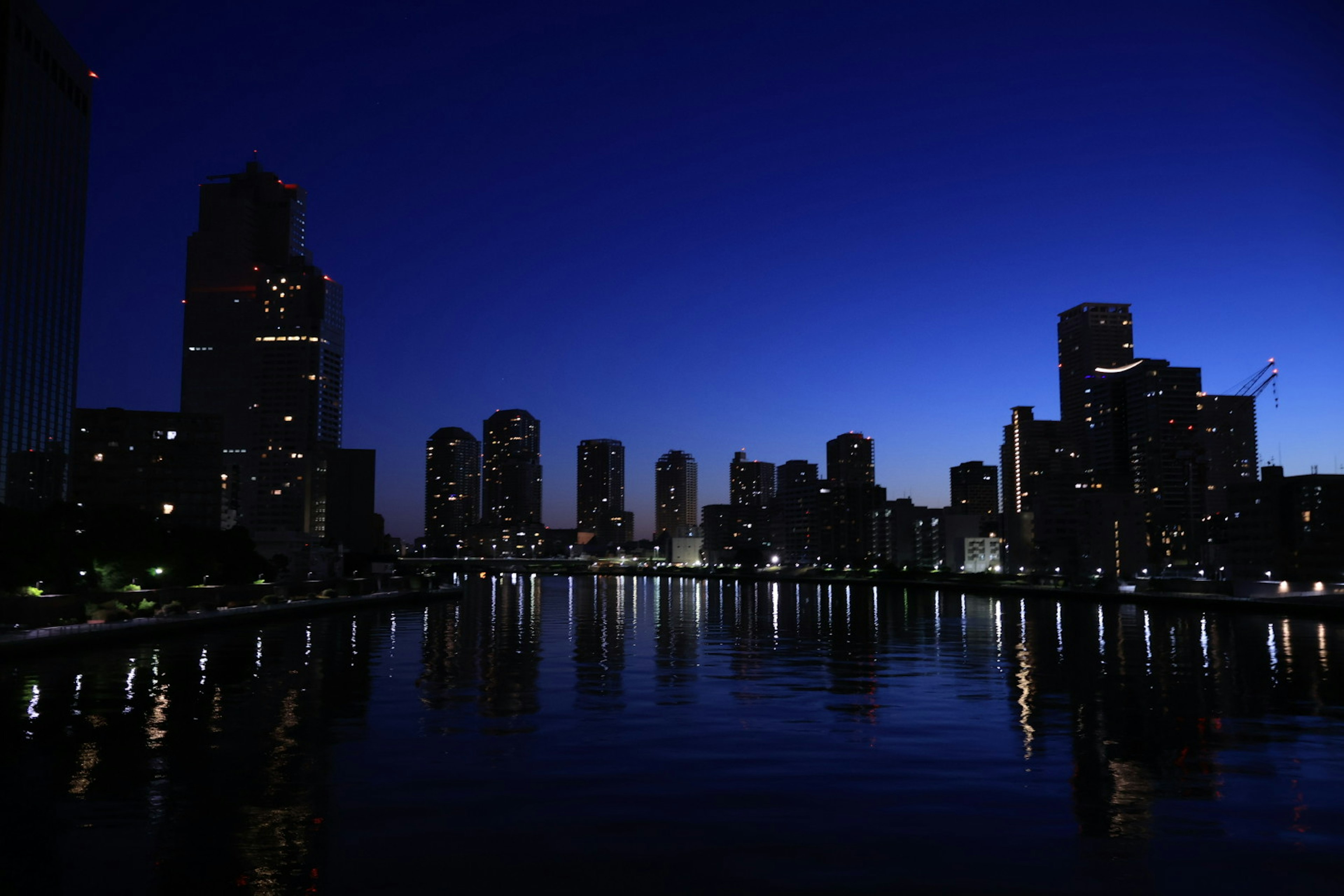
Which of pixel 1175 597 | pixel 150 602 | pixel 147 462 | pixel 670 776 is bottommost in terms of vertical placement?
pixel 1175 597

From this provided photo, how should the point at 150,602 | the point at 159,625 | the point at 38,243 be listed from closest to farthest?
1. the point at 159,625
2. the point at 150,602
3. the point at 38,243

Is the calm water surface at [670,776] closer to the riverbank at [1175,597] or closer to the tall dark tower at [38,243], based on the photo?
the riverbank at [1175,597]

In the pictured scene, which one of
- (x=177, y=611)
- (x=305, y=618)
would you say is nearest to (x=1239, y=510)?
(x=305, y=618)

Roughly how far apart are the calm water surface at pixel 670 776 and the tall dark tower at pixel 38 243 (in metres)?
112

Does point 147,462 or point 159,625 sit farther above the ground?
point 147,462

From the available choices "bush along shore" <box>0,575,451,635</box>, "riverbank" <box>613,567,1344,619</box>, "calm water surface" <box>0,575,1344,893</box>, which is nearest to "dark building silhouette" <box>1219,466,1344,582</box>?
"riverbank" <box>613,567,1344,619</box>

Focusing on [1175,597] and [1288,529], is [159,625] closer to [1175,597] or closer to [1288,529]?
[1175,597]

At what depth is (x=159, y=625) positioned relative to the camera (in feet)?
187

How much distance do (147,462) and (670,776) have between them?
20184cm

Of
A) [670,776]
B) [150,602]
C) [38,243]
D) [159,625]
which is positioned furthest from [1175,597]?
[38,243]

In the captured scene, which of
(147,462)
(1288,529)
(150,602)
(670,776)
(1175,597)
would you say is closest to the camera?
(670,776)

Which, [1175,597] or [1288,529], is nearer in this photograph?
[1175,597]

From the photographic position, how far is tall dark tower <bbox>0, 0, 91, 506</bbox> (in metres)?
130

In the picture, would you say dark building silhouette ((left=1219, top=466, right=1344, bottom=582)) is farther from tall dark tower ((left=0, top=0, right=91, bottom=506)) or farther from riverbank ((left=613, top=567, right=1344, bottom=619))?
tall dark tower ((left=0, top=0, right=91, bottom=506))
